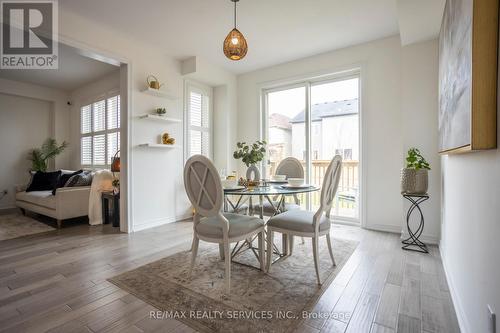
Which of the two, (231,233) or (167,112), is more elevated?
(167,112)

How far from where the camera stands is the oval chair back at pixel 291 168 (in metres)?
3.21

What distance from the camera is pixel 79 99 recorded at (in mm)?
5730

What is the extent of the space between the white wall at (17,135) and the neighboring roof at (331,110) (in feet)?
19.3

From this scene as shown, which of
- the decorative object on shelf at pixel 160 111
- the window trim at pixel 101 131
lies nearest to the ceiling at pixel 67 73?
the window trim at pixel 101 131

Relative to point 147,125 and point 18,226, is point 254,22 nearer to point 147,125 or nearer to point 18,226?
point 147,125

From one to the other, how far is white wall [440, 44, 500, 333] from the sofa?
185 inches

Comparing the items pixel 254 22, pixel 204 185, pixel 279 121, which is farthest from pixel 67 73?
pixel 204 185

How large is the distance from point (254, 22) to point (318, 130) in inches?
77.6

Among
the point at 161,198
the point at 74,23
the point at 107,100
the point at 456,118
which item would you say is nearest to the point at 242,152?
the point at 456,118

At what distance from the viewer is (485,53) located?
0.96 m

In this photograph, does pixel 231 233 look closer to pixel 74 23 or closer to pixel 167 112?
pixel 167 112

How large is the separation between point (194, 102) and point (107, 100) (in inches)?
78.4

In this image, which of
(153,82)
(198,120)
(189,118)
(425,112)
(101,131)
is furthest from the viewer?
(101,131)

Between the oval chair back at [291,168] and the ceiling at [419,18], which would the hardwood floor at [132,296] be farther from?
the ceiling at [419,18]
